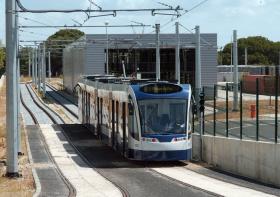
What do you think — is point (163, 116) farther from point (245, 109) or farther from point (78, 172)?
point (78, 172)

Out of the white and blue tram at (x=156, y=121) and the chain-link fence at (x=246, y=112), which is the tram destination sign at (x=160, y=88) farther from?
the chain-link fence at (x=246, y=112)

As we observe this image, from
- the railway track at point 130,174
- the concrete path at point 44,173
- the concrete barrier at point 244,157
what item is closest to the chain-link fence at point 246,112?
the concrete barrier at point 244,157

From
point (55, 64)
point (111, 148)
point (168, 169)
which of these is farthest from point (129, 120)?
point (55, 64)

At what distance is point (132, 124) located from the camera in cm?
2503

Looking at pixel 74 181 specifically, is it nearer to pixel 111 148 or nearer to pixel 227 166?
pixel 227 166

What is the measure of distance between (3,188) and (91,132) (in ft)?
76.0

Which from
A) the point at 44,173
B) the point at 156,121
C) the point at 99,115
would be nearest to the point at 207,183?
the point at 156,121

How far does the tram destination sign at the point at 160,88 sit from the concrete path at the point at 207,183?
287cm

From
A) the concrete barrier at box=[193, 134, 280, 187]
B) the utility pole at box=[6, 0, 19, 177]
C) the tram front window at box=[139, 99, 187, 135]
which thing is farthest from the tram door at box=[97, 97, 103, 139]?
the utility pole at box=[6, 0, 19, 177]

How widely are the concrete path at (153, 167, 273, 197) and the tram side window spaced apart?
161 centimetres

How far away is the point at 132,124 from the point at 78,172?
2.93m

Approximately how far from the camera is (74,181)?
20484 mm

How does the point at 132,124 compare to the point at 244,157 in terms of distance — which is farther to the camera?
the point at 132,124

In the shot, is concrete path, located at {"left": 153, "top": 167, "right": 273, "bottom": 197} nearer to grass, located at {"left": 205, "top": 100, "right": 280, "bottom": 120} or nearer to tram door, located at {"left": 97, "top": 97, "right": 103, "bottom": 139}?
grass, located at {"left": 205, "top": 100, "right": 280, "bottom": 120}
